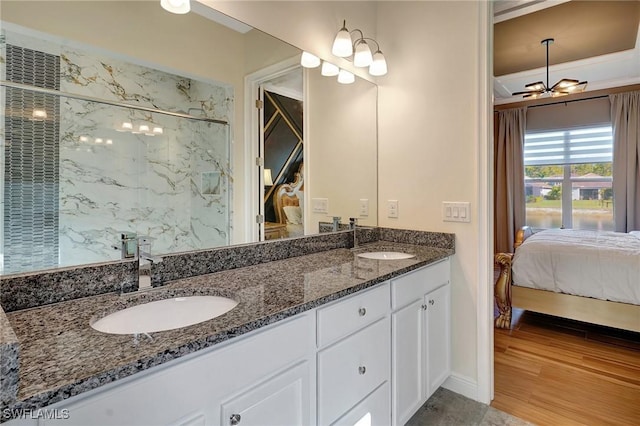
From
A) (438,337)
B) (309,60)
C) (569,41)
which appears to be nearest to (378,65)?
(309,60)

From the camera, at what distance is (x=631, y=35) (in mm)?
3344

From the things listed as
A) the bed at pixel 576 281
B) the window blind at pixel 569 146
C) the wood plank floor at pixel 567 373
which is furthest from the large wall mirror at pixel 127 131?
the window blind at pixel 569 146

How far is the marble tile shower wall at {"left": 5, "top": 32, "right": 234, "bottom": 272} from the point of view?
1.12 m

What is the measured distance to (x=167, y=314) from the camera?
1.13 metres

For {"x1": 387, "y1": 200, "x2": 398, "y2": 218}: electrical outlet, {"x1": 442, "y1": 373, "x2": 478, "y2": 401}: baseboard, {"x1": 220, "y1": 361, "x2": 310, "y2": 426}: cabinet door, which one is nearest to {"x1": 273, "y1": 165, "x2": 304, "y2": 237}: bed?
{"x1": 387, "y1": 200, "x2": 398, "y2": 218}: electrical outlet

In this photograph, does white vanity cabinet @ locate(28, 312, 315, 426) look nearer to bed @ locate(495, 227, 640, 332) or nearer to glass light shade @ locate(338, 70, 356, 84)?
glass light shade @ locate(338, 70, 356, 84)

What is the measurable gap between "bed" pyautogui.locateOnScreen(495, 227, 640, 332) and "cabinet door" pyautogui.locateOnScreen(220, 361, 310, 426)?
2610mm

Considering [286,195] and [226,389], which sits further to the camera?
[286,195]

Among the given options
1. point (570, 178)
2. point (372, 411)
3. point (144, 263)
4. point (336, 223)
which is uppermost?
point (570, 178)

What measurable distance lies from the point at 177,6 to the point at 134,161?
0.65 metres

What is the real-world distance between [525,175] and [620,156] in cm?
117

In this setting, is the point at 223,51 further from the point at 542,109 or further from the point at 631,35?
the point at 542,109

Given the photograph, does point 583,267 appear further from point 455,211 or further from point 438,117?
point 438,117

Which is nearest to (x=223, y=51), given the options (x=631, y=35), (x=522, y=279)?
(x=522, y=279)
